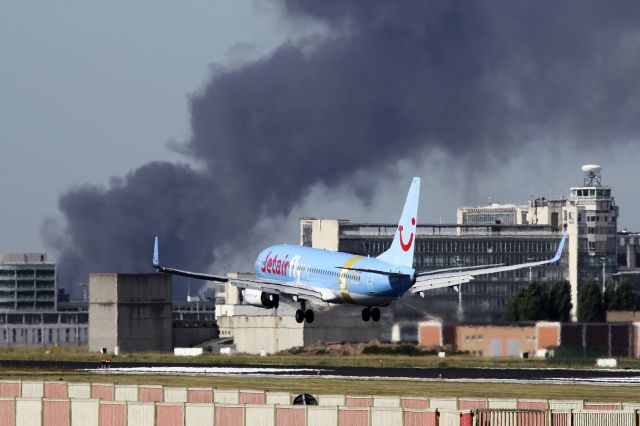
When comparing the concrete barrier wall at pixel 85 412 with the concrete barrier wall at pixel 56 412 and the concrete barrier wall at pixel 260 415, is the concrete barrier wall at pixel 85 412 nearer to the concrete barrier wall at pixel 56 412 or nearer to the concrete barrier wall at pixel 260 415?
the concrete barrier wall at pixel 56 412

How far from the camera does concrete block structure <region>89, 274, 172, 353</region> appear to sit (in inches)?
6718

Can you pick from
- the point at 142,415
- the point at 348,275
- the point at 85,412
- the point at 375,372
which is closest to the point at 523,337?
the point at 348,275

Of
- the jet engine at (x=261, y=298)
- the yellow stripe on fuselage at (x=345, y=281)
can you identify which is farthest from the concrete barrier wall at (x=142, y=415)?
the jet engine at (x=261, y=298)

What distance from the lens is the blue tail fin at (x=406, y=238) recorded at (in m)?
114

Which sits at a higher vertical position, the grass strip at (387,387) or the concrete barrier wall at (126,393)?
the concrete barrier wall at (126,393)

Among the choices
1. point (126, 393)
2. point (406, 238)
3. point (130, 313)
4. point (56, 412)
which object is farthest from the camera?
point (130, 313)

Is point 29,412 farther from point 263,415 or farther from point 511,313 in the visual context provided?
point 511,313

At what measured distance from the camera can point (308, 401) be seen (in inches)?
2422

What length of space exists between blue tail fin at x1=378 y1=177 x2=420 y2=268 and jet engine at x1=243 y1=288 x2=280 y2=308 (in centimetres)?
1080

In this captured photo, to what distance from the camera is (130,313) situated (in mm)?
172375

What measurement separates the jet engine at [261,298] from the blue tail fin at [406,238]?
425 inches

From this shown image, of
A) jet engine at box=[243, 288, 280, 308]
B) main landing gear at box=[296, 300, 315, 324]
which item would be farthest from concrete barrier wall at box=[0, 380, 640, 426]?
jet engine at box=[243, 288, 280, 308]

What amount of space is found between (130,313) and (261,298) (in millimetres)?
52499

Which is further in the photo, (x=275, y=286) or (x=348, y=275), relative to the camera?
(x=275, y=286)
